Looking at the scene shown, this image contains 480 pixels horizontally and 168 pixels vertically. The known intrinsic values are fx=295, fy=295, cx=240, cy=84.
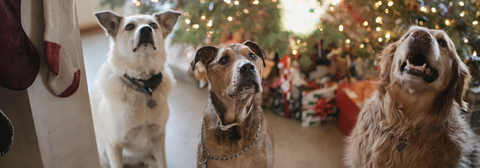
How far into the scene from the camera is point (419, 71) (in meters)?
1.27

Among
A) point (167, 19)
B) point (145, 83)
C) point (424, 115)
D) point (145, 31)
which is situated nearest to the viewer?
point (424, 115)

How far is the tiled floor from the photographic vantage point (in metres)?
2.29

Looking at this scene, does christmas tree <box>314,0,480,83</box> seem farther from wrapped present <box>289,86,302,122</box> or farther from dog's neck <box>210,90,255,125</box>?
dog's neck <box>210,90,255,125</box>

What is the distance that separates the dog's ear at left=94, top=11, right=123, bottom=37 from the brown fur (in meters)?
1.54

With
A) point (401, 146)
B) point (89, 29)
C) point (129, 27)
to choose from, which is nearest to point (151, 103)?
point (129, 27)

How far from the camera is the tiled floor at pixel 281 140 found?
90.0 inches

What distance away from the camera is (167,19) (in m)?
1.92

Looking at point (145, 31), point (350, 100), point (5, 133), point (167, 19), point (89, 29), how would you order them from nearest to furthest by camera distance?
point (5, 133) → point (145, 31) → point (167, 19) → point (350, 100) → point (89, 29)

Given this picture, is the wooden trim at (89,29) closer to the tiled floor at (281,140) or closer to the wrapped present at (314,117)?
the tiled floor at (281,140)

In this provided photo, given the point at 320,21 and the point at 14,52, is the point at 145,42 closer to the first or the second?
the point at 14,52

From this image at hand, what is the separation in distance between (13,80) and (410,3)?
2.77 meters

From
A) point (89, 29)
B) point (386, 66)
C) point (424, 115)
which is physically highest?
point (89, 29)

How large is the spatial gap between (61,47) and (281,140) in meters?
1.82

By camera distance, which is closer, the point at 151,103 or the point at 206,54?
the point at 206,54
